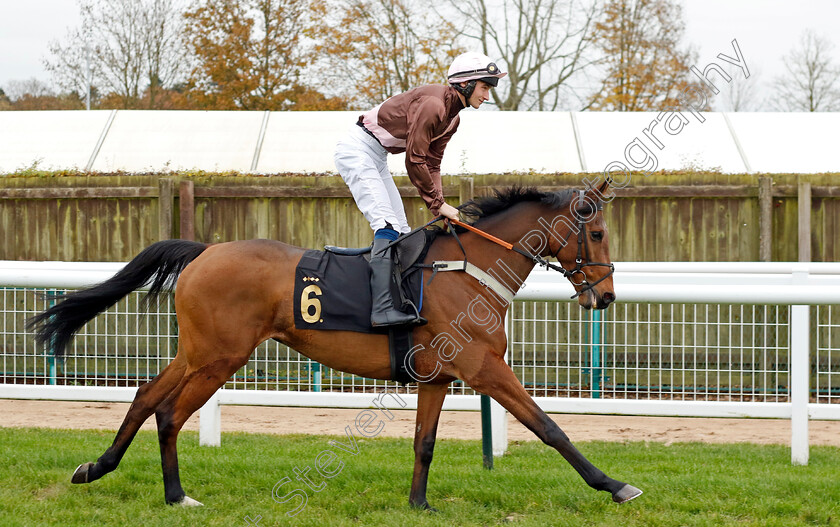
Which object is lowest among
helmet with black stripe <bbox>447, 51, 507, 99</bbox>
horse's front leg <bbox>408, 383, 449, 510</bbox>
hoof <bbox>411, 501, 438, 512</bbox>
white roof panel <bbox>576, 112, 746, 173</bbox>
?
hoof <bbox>411, 501, 438, 512</bbox>

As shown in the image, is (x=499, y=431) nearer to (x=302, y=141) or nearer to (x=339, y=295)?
(x=339, y=295)

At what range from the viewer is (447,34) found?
58.4ft

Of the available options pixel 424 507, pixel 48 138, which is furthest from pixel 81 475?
pixel 48 138

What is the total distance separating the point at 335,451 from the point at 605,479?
1981mm

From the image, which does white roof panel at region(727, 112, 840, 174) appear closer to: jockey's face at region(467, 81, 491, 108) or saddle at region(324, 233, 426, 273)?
jockey's face at region(467, 81, 491, 108)

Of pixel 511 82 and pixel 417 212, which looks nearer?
pixel 417 212

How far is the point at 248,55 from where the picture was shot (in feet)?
62.2

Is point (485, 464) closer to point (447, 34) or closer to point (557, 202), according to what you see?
point (557, 202)

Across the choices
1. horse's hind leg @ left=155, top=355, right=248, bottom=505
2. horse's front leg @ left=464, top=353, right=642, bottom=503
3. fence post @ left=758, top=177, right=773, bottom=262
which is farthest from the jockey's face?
fence post @ left=758, top=177, right=773, bottom=262

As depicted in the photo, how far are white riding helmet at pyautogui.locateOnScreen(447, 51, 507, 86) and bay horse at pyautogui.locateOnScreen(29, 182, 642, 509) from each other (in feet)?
1.98

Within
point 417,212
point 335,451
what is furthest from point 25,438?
point 417,212

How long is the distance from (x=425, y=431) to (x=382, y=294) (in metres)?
0.73

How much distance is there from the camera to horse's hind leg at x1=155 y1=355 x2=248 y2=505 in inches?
158

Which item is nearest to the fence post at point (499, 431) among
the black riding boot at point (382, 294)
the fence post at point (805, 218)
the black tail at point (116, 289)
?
the black riding boot at point (382, 294)
